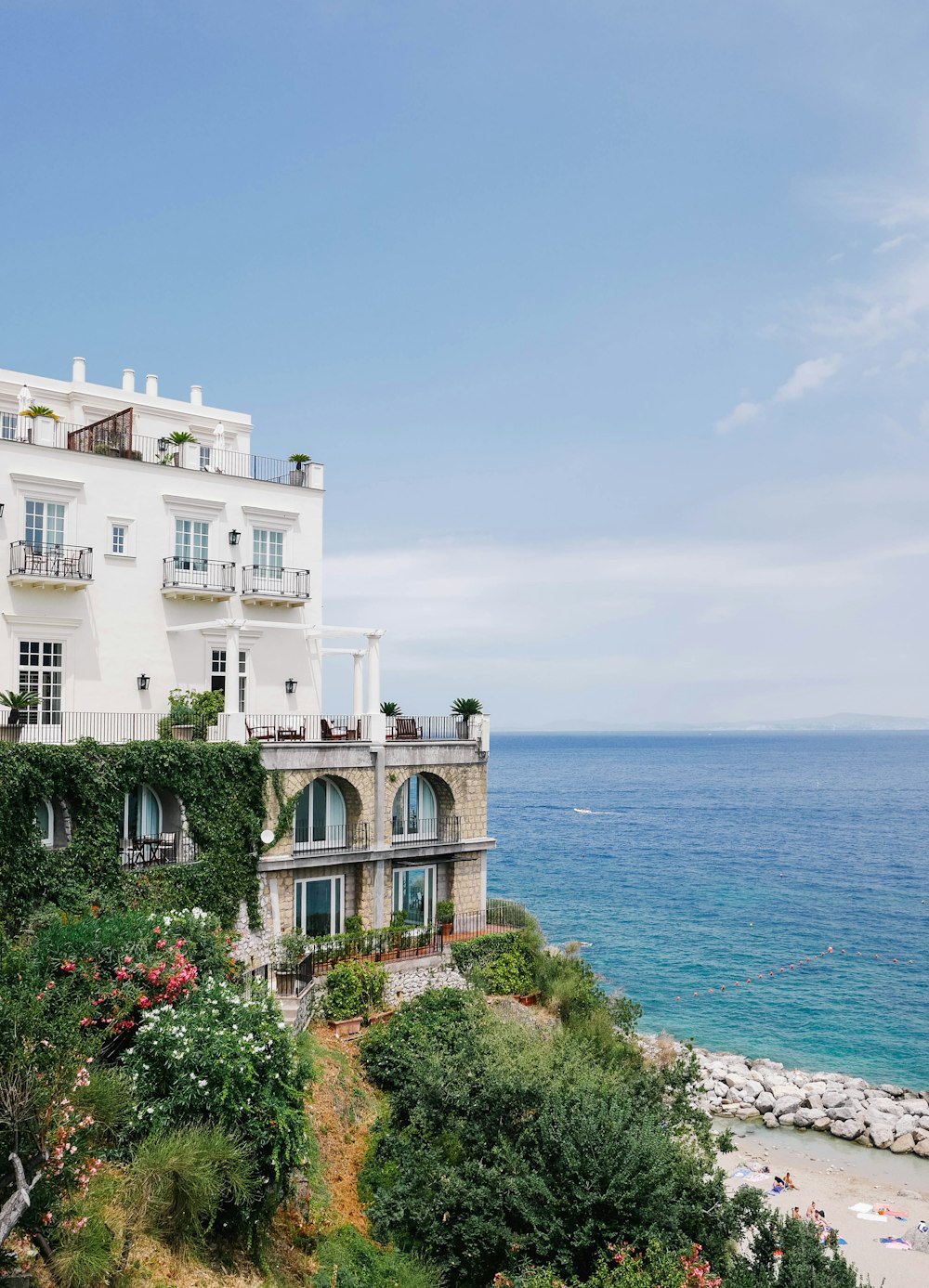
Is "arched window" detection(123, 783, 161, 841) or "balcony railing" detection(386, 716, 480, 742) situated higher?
"balcony railing" detection(386, 716, 480, 742)

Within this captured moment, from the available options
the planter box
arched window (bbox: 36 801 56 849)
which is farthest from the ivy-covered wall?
the planter box

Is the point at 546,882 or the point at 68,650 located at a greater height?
the point at 68,650

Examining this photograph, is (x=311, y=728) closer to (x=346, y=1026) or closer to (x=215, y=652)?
(x=215, y=652)

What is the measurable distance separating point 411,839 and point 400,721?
3.57 meters

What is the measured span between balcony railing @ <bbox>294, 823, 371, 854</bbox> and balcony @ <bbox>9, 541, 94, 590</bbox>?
9390mm

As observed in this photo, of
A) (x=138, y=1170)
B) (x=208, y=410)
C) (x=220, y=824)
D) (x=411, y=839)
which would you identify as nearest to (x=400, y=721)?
(x=411, y=839)

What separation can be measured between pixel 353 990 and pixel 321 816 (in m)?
5.24

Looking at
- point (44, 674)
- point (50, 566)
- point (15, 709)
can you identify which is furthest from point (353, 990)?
point (50, 566)

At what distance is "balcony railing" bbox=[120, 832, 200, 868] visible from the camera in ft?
82.7

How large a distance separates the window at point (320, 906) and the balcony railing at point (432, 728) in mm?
4611

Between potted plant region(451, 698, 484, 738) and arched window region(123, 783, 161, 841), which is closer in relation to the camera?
arched window region(123, 783, 161, 841)

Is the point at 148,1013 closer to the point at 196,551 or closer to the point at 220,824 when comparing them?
the point at 220,824

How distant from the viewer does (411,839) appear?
1197 inches

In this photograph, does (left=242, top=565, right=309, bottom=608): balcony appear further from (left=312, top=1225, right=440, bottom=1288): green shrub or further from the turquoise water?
the turquoise water
